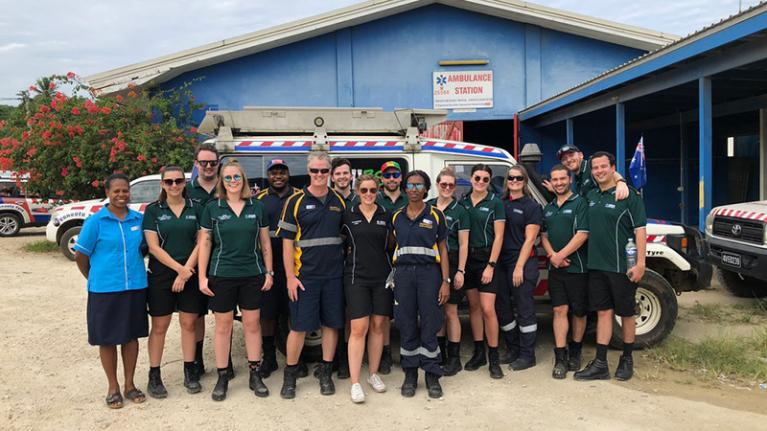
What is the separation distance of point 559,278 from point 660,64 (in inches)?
200

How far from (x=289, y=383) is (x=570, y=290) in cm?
243

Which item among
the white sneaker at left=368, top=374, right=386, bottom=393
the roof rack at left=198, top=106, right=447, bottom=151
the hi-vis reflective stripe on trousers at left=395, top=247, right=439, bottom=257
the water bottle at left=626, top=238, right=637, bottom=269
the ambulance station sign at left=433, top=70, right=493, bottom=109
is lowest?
the white sneaker at left=368, top=374, right=386, bottom=393

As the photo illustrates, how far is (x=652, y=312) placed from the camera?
5.42 metres

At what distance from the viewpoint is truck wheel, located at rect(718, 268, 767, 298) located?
7.62 meters

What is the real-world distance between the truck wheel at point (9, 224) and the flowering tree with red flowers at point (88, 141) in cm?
380

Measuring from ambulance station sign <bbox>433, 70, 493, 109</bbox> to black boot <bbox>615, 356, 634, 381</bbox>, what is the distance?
34.5 feet

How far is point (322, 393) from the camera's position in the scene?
14.7ft

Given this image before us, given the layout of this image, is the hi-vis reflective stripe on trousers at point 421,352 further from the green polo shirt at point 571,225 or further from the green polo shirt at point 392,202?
the green polo shirt at point 571,225

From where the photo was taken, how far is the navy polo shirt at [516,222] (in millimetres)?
4723

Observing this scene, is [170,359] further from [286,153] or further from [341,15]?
[341,15]

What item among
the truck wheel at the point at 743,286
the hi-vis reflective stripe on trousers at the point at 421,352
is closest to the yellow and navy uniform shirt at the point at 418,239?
the hi-vis reflective stripe on trousers at the point at 421,352

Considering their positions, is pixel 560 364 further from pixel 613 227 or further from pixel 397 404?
pixel 397 404

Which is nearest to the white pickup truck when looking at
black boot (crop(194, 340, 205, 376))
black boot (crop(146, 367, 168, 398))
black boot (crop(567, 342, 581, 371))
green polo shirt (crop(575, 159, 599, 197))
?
green polo shirt (crop(575, 159, 599, 197))

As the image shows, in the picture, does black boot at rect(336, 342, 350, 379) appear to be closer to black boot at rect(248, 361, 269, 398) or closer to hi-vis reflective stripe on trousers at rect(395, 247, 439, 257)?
black boot at rect(248, 361, 269, 398)
